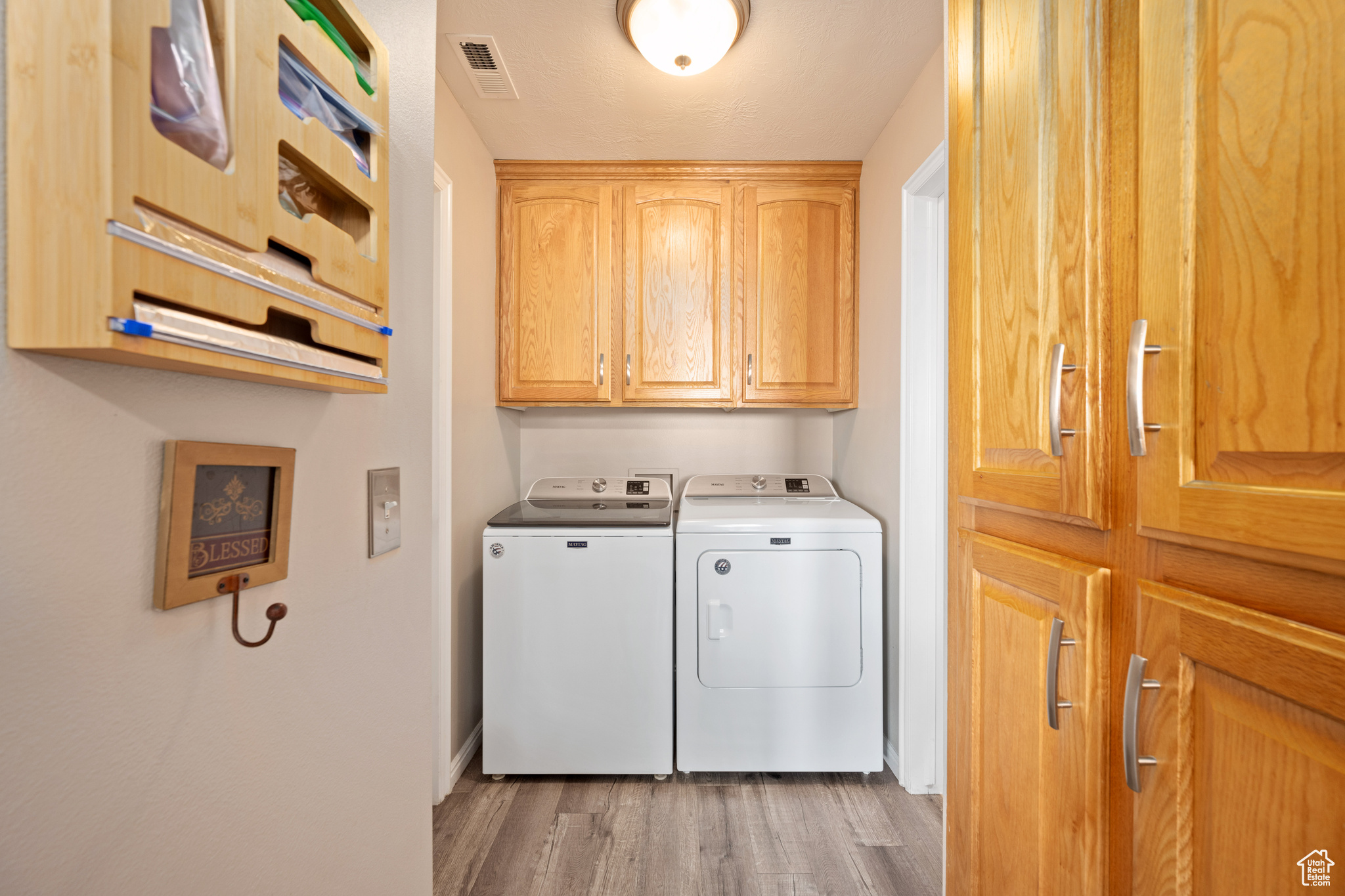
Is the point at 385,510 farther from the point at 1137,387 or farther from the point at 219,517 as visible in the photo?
the point at 1137,387

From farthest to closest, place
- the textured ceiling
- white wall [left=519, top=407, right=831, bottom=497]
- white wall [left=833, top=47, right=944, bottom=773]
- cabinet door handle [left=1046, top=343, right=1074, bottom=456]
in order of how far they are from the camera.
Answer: white wall [left=519, top=407, right=831, bottom=497] → white wall [left=833, top=47, right=944, bottom=773] → the textured ceiling → cabinet door handle [left=1046, top=343, right=1074, bottom=456]

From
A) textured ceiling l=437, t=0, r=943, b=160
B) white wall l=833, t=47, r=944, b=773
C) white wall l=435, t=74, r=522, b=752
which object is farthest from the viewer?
white wall l=435, t=74, r=522, b=752

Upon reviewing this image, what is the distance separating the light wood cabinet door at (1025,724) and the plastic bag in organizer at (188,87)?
1.01 meters

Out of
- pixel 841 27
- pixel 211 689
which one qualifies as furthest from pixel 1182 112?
pixel 841 27

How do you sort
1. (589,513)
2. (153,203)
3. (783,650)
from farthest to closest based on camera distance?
(589,513) → (783,650) → (153,203)

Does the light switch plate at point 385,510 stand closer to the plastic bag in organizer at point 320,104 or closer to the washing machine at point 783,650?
the plastic bag in organizer at point 320,104

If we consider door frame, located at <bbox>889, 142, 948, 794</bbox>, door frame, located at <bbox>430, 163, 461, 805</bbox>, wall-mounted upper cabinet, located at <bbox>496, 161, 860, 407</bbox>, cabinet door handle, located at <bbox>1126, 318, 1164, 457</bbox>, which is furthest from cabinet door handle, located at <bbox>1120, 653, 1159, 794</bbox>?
wall-mounted upper cabinet, located at <bbox>496, 161, 860, 407</bbox>

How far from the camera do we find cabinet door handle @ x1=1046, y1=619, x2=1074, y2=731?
0.76 meters

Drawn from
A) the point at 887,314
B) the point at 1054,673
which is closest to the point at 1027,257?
the point at 1054,673

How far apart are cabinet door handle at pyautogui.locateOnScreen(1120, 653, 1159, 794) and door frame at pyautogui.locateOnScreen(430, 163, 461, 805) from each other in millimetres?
1840

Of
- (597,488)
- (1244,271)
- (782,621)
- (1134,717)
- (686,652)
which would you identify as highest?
(1244,271)

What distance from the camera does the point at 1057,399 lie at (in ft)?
2.47

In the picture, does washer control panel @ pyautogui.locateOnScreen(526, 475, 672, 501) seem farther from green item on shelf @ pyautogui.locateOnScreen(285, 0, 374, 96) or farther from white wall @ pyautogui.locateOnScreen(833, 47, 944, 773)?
green item on shelf @ pyautogui.locateOnScreen(285, 0, 374, 96)

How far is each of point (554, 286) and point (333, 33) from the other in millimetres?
1817
